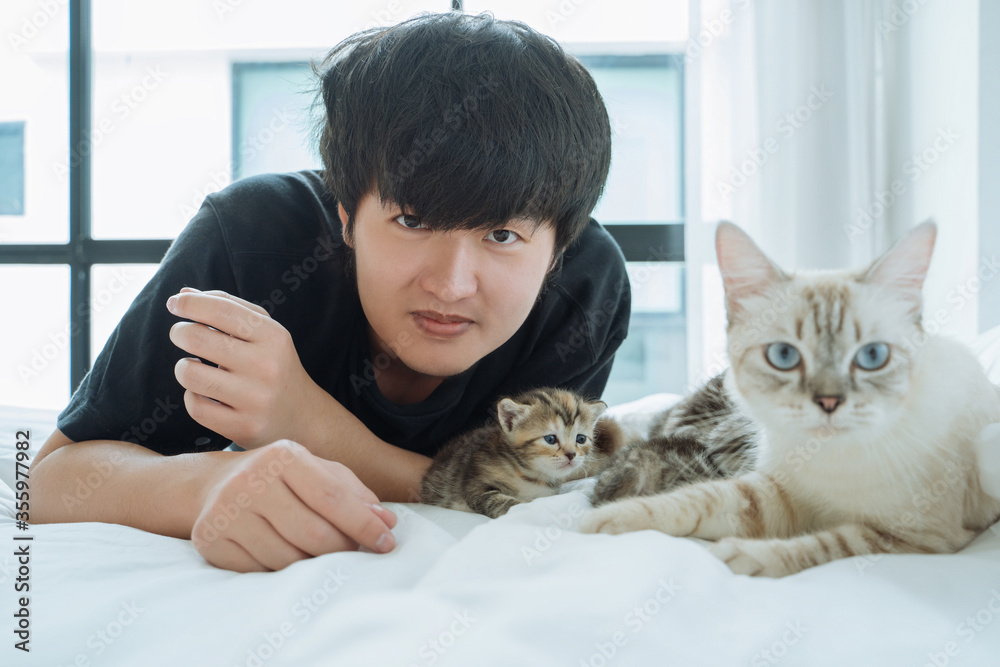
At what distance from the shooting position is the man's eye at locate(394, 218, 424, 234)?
107cm

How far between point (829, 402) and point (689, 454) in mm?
309

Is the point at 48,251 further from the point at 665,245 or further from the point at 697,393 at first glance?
the point at 697,393

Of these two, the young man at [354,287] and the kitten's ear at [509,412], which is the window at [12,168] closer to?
the young man at [354,287]

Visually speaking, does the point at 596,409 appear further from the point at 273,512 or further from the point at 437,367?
the point at 273,512

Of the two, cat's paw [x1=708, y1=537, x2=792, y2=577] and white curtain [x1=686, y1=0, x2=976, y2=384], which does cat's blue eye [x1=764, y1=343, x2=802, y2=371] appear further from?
white curtain [x1=686, y1=0, x2=976, y2=384]

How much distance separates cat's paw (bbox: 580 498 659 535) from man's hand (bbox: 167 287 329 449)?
0.55 m

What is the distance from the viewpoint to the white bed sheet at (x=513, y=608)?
1.75 feet

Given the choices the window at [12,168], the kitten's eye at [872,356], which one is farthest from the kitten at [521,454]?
the window at [12,168]

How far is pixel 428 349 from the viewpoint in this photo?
113cm

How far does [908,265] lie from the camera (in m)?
0.75

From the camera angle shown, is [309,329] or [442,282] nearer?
[442,282]

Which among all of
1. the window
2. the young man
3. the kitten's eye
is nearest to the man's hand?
the young man

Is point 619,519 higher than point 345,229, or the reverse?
point 345,229

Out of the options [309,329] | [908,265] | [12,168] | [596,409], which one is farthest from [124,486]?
[12,168]
